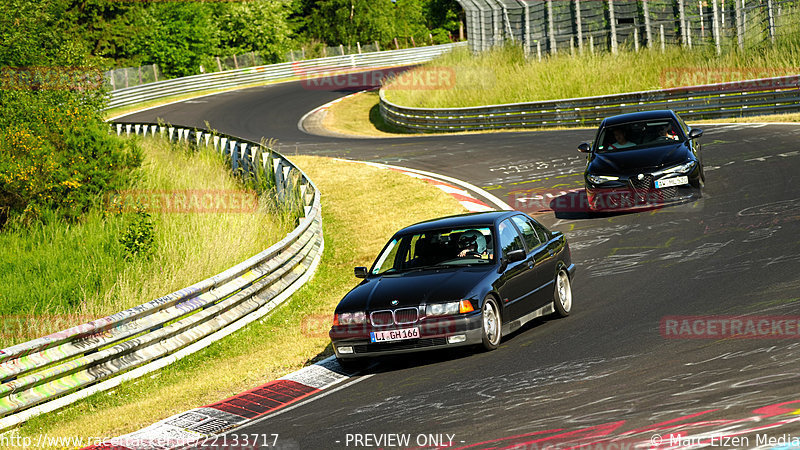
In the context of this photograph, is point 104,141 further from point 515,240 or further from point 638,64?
point 638,64

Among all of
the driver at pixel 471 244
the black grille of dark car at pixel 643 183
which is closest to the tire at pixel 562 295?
the driver at pixel 471 244

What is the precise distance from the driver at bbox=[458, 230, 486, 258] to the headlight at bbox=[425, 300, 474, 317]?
116cm

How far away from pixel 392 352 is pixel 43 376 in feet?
11.2

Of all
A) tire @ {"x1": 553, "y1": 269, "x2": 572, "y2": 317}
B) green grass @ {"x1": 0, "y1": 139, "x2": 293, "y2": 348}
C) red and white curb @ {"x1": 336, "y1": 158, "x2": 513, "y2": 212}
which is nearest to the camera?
tire @ {"x1": 553, "y1": 269, "x2": 572, "y2": 317}

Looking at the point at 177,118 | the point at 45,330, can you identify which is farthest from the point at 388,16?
the point at 45,330

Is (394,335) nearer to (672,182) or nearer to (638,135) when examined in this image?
(672,182)

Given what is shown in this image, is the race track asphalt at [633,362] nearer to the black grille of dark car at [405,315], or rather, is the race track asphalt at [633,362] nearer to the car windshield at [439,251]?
the black grille of dark car at [405,315]

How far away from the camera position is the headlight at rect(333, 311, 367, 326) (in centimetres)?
913

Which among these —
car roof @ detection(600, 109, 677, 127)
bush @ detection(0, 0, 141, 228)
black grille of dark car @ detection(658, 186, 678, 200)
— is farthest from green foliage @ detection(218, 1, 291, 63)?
black grille of dark car @ detection(658, 186, 678, 200)

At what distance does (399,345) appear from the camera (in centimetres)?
903

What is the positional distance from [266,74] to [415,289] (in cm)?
5189

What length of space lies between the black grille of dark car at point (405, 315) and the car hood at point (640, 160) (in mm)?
8339

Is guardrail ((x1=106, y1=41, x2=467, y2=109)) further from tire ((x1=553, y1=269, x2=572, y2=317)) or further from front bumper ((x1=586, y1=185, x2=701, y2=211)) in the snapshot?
tire ((x1=553, y1=269, x2=572, y2=317))

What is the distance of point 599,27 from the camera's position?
37.7m
